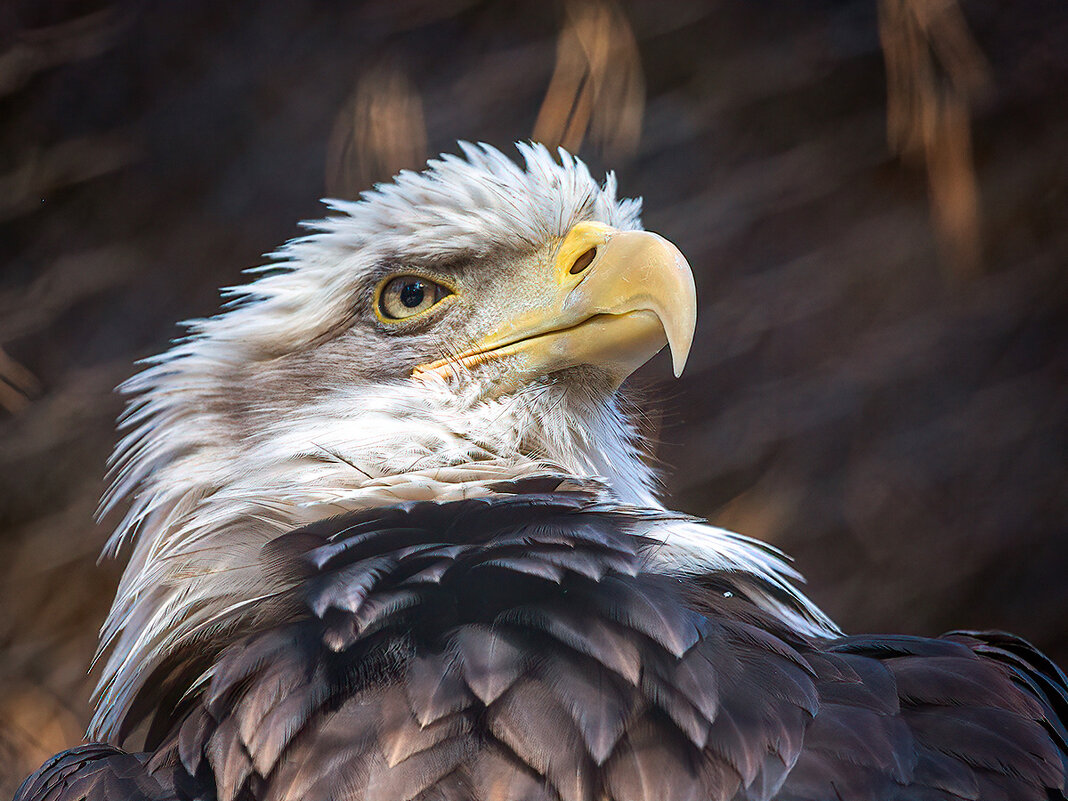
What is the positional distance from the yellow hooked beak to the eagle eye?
0.08 m

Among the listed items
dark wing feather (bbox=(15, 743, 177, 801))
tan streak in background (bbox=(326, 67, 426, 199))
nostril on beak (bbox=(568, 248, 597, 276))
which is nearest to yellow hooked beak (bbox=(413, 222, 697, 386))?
nostril on beak (bbox=(568, 248, 597, 276))

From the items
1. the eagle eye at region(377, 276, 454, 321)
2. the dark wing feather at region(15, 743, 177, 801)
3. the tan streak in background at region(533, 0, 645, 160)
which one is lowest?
the dark wing feather at region(15, 743, 177, 801)

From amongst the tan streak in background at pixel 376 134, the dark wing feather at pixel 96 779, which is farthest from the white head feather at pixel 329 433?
the tan streak in background at pixel 376 134

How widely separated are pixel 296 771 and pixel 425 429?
422mm

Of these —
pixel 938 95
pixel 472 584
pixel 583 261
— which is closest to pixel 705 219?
pixel 938 95

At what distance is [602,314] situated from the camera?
1.11 m

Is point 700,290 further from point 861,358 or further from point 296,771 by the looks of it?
point 296,771

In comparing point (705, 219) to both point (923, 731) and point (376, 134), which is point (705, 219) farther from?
point (923, 731)

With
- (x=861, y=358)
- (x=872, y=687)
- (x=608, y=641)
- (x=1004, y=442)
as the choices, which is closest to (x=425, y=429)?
(x=608, y=641)

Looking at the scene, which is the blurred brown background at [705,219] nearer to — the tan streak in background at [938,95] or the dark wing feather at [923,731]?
the tan streak in background at [938,95]

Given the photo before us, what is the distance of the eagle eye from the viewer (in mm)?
1233

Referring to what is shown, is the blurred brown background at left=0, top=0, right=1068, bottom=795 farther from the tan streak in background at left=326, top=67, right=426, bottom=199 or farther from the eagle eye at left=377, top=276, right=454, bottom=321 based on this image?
the eagle eye at left=377, top=276, right=454, bottom=321

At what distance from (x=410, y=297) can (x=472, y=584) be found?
496 mm

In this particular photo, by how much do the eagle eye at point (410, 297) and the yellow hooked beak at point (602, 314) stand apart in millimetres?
84
